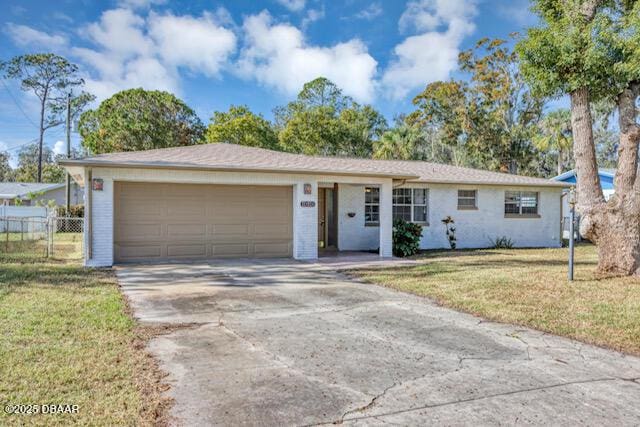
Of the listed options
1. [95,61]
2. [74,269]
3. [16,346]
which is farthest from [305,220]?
[95,61]

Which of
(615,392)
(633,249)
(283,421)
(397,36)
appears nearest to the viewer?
(283,421)

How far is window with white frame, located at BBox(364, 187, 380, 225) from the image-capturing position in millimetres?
15422

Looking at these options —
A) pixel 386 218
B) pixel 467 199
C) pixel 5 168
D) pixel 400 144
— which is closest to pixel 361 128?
pixel 400 144

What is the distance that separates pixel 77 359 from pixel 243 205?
28.9 ft

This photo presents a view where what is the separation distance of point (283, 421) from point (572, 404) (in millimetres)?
2221

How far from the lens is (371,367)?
4316 mm

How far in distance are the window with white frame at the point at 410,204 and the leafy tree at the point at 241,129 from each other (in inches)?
782

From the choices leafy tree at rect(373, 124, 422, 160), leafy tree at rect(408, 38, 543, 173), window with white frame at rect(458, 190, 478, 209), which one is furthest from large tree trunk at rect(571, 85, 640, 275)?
leafy tree at rect(373, 124, 422, 160)

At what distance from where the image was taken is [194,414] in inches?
128

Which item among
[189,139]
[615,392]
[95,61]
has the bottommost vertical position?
[615,392]

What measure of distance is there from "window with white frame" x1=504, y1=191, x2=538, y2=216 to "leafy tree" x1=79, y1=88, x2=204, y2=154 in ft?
80.2

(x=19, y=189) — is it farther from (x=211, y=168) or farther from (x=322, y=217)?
(x=211, y=168)

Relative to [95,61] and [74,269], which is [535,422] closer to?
[74,269]

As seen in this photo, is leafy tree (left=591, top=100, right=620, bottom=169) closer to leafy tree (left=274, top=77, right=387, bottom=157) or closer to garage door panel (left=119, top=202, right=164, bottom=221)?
leafy tree (left=274, top=77, right=387, bottom=157)
